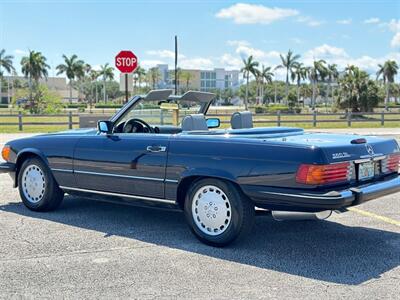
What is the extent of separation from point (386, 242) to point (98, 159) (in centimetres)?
306

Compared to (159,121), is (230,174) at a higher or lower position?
lower

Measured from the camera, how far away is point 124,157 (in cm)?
551

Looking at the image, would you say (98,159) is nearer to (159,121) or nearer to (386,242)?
(159,121)

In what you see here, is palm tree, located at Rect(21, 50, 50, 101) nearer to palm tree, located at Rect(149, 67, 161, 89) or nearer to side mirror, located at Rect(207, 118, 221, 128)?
palm tree, located at Rect(149, 67, 161, 89)

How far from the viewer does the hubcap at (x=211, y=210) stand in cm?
486

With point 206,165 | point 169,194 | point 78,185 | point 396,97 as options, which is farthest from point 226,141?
point 396,97

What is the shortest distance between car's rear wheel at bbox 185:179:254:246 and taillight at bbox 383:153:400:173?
149cm

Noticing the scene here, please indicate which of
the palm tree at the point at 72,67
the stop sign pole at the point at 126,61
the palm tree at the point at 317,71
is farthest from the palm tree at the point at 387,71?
the stop sign pole at the point at 126,61

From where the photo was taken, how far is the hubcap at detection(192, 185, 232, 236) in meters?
4.86

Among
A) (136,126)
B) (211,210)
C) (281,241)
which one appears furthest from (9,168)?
(281,241)

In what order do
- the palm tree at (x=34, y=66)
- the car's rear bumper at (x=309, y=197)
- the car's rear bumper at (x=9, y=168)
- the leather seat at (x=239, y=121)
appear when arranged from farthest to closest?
the palm tree at (x=34, y=66) → the car's rear bumper at (x=9, y=168) → the leather seat at (x=239, y=121) → the car's rear bumper at (x=309, y=197)

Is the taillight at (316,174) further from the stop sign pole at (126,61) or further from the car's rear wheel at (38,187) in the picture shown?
the stop sign pole at (126,61)

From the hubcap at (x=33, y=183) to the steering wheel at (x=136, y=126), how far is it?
1.27 m

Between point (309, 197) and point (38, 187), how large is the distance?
3487 mm
